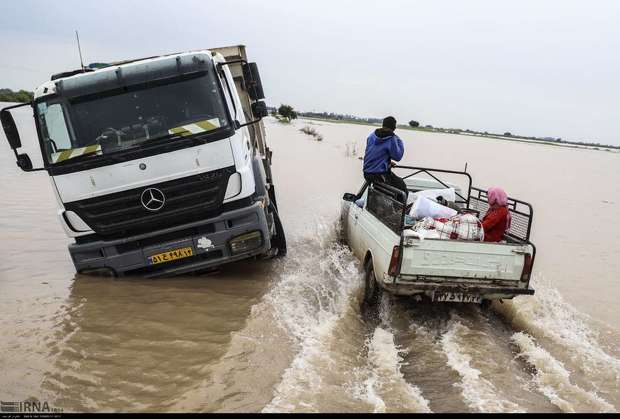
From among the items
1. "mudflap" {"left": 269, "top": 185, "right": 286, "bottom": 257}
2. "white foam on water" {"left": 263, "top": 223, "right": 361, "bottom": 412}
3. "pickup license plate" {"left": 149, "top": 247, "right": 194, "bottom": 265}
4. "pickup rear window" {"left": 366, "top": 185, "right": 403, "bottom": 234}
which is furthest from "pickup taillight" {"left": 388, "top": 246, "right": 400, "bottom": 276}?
"mudflap" {"left": 269, "top": 185, "right": 286, "bottom": 257}

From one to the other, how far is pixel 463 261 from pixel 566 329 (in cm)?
164

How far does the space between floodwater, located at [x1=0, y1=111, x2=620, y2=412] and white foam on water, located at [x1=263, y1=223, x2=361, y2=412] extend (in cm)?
2

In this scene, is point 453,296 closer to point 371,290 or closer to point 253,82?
point 371,290

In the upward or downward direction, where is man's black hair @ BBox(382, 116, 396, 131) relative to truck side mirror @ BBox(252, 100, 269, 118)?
downward

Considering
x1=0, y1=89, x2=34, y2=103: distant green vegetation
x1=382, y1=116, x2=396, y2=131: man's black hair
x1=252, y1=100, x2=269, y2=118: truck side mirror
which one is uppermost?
x1=252, y1=100, x2=269, y2=118: truck side mirror

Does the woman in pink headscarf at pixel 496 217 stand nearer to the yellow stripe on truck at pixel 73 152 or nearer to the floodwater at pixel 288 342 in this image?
the floodwater at pixel 288 342

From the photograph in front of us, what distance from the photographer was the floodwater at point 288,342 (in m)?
3.52

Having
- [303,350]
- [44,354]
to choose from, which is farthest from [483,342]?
[44,354]

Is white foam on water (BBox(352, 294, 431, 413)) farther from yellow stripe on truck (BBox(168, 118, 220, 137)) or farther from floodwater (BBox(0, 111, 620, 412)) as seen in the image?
yellow stripe on truck (BBox(168, 118, 220, 137))

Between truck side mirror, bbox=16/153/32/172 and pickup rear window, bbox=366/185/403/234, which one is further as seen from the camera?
truck side mirror, bbox=16/153/32/172

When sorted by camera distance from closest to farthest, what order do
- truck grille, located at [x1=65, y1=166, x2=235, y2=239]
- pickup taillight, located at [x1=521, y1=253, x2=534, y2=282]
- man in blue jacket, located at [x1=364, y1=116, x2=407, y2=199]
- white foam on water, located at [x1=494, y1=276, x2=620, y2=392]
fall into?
1. white foam on water, located at [x1=494, y1=276, x2=620, y2=392]
2. pickup taillight, located at [x1=521, y1=253, x2=534, y2=282]
3. truck grille, located at [x1=65, y1=166, x2=235, y2=239]
4. man in blue jacket, located at [x1=364, y1=116, x2=407, y2=199]

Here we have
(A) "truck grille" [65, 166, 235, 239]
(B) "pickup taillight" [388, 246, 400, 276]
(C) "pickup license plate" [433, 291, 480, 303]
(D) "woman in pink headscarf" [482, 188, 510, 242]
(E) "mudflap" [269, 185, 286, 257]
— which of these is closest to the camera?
(B) "pickup taillight" [388, 246, 400, 276]

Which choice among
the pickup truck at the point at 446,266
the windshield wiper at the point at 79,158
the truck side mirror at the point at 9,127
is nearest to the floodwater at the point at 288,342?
the pickup truck at the point at 446,266

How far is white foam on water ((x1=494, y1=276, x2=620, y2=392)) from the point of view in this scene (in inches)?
173
